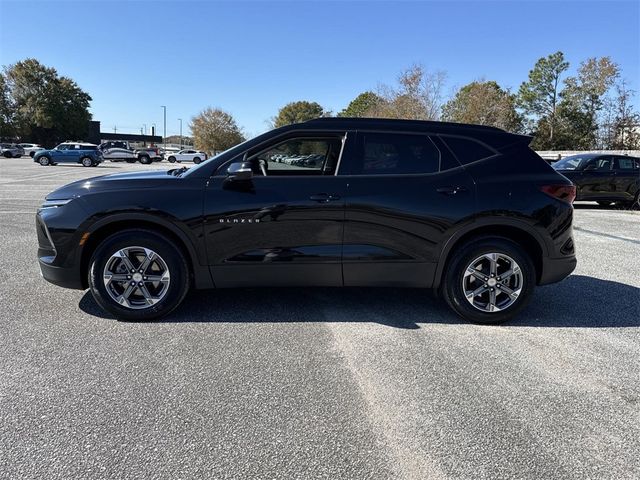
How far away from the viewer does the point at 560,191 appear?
13.9 ft

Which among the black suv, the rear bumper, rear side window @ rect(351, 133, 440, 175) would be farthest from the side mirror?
the rear bumper

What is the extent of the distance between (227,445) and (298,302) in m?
2.33

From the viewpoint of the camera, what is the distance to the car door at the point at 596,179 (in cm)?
1295

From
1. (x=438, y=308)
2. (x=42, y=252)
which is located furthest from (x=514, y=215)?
(x=42, y=252)

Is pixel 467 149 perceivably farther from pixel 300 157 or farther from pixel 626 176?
pixel 626 176

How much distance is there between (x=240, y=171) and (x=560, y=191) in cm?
290

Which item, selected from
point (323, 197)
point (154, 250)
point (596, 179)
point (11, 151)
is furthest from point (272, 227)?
point (11, 151)

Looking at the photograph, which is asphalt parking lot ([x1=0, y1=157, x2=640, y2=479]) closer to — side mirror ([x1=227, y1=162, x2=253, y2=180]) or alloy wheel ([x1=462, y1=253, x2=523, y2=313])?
alloy wheel ([x1=462, y1=253, x2=523, y2=313])

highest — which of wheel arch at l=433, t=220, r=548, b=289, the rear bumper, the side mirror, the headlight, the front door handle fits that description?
the side mirror

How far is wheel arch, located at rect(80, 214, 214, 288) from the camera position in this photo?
158 inches

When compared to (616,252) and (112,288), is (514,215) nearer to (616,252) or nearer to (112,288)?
(112,288)

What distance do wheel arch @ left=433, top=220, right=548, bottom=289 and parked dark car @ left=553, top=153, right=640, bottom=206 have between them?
32.9 ft

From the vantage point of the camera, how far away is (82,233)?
4.01 meters

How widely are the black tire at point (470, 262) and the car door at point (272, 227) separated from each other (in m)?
1.06
